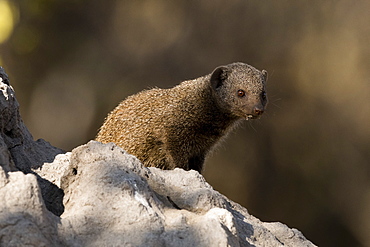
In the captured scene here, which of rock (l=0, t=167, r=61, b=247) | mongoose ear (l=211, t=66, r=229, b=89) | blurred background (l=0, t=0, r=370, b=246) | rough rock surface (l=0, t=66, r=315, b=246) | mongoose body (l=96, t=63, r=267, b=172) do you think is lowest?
rock (l=0, t=167, r=61, b=247)

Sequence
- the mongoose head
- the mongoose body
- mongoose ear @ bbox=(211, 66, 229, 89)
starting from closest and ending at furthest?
the mongoose body < the mongoose head < mongoose ear @ bbox=(211, 66, 229, 89)

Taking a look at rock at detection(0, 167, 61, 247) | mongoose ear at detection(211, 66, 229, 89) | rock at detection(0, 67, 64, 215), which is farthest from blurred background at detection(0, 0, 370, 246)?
rock at detection(0, 167, 61, 247)

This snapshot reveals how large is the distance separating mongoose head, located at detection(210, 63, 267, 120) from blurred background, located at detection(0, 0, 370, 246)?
92.7 inches

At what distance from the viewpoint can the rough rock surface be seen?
5.23ft

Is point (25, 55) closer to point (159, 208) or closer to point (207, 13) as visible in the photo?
point (207, 13)

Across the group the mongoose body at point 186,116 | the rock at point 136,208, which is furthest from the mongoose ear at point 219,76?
the rock at point 136,208

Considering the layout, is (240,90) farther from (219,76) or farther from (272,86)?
A: (272,86)

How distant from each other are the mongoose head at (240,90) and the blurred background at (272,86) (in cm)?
235

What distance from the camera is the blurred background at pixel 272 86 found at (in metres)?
6.12

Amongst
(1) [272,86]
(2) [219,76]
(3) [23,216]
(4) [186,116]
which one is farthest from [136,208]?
(1) [272,86]

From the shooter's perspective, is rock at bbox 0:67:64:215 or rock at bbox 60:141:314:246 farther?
rock at bbox 0:67:64:215

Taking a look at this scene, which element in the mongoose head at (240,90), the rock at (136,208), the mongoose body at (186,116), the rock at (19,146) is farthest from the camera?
the mongoose head at (240,90)

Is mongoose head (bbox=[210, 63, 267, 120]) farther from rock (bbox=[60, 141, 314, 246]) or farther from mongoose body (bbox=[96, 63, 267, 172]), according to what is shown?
rock (bbox=[60, 141, 314, 246])

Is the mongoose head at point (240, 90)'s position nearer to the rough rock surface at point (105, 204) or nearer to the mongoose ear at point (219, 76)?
the mongoose ear at point (219, 76)
